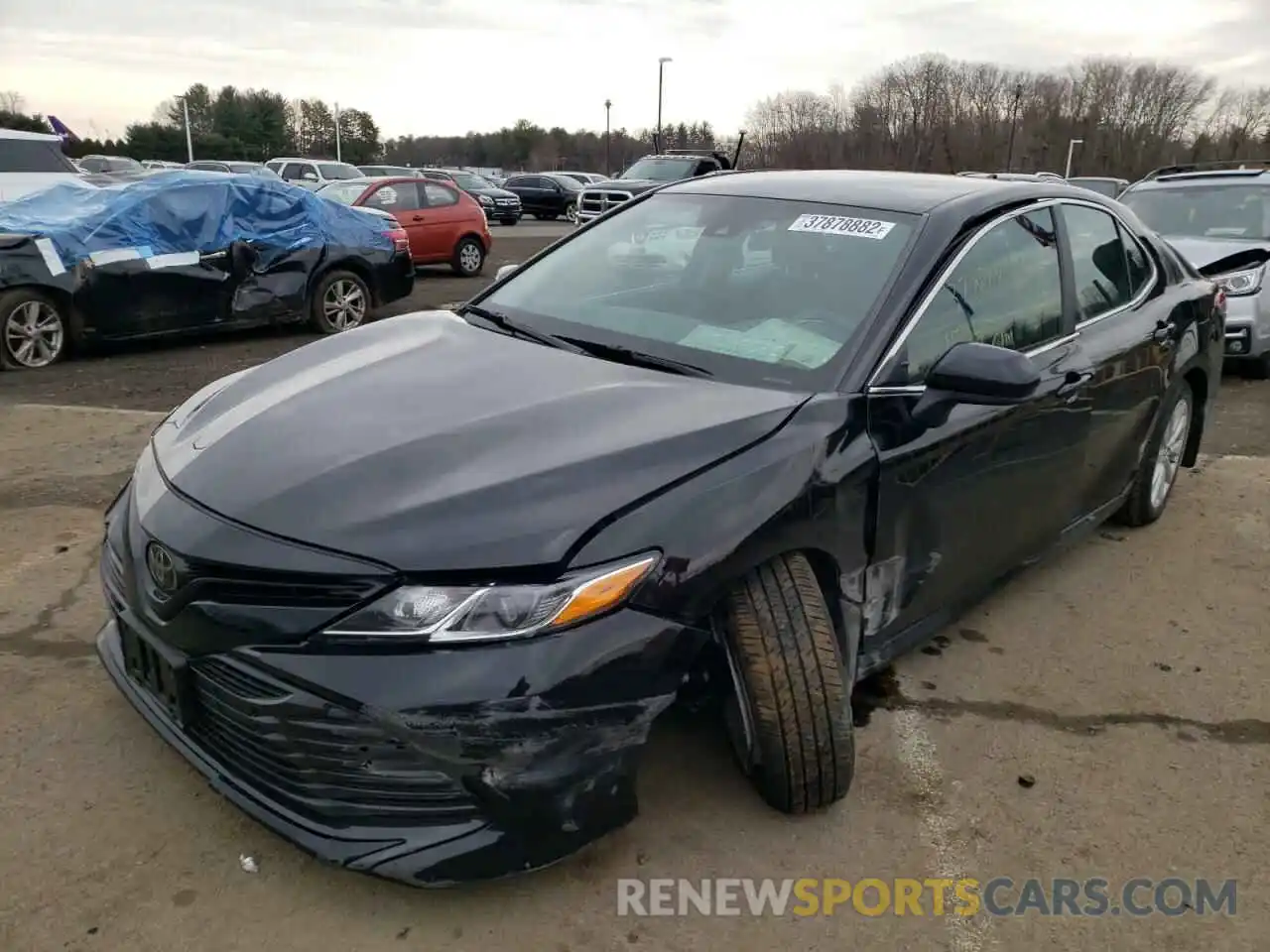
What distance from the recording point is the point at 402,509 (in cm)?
214

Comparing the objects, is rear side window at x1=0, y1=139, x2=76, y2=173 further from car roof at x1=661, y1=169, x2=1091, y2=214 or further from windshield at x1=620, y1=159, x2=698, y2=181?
car roof at x1=661, y1=169, x2=1091, y2=214

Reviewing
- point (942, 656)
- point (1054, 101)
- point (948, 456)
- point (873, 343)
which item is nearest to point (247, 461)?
point (873, 343)

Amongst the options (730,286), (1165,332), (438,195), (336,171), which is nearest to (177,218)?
(438,195)

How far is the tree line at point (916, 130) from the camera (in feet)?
229

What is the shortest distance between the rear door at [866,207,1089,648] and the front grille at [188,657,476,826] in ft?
4.43

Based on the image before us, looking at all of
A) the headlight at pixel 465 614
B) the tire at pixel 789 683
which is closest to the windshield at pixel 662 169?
the tire at pixel 789 683

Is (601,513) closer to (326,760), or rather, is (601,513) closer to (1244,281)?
(326,760)

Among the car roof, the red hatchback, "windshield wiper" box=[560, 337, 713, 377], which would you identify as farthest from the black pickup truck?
"windshield wiper" box=[560, 337, 713, 377]

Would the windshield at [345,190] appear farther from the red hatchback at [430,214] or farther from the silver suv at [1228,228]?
the silver suv at [1228,228]

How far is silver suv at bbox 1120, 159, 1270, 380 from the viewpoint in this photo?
26.5ft

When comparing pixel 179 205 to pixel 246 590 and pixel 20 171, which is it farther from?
pixel 246 590

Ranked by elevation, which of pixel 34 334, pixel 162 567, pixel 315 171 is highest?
pixel 315 171

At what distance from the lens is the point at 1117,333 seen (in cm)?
388

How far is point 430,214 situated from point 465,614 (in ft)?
→ 44.6
